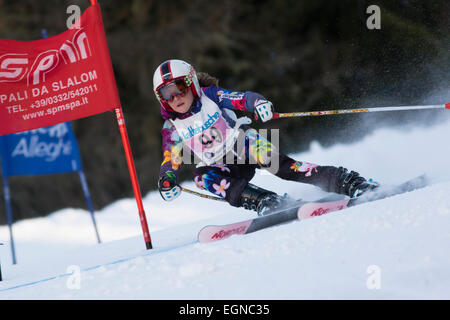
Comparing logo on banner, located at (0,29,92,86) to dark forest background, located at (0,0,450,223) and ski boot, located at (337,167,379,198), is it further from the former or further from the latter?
dark forest background, located at (0,0,450,223)

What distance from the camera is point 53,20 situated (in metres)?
8.38

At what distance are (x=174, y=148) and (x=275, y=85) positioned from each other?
483 cm

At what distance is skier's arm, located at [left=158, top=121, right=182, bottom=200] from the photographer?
9.70ft

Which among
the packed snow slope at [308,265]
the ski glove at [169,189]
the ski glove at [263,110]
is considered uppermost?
the ski glove at [263,110]

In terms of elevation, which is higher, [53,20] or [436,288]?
[53,20]

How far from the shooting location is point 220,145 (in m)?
3.05

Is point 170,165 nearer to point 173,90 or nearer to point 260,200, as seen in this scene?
point 173,90

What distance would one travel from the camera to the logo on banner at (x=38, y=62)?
9.73ft

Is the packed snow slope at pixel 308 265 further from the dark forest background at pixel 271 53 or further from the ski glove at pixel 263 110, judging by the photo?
the dark forest background at pixel 271 53

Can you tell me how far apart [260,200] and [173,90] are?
0.80m

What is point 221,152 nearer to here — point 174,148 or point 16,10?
point 174,148

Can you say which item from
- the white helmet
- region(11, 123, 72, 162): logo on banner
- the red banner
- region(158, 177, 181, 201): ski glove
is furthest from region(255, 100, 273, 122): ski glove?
region(11, 123, 72, 162): logo on banner

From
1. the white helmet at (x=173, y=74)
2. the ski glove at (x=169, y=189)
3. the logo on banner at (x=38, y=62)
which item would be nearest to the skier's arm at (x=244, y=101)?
the white helmet at (x=173, y=74)

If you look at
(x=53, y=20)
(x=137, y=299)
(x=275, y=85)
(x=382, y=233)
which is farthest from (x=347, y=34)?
(x=137, y=299)
